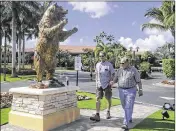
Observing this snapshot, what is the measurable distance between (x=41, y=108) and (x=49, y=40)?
172cm

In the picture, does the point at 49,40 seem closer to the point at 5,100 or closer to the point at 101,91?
the point at 101,91

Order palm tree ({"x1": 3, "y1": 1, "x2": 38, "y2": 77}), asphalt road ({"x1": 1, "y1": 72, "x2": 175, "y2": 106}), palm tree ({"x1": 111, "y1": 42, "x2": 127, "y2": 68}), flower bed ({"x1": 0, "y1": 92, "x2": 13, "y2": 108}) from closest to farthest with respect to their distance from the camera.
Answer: flower bed ({"x1": 0, "y1": 92, "x2": 13, "y2": 108})
asphalt road ({"x1": 1, "y1": 72, "x2": 175, "y2": 106})
palm tree ({"x1": 3, "y1": 1, "x2": 38, "y2": 77})
palm tree ({"x1": 111, "y1": 42, "x2": 127, "y2": 68})

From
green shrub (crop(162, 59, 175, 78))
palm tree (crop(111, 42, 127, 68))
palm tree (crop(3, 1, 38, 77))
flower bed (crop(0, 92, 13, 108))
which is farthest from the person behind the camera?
palm tree (crop(111, 42, 127, 68))

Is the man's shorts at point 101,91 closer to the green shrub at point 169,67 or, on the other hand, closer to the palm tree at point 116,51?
the green shrub at point 169,67

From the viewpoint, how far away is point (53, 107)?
7121 millimetres

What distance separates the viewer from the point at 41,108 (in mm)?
6793

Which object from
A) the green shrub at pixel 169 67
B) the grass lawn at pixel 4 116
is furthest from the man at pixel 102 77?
the green shrub at pixel 169 67

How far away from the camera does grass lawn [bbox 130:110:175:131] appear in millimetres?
7105

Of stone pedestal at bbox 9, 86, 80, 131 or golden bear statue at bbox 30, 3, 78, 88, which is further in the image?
golden bear statue at bbox 30, 3, 78, 88

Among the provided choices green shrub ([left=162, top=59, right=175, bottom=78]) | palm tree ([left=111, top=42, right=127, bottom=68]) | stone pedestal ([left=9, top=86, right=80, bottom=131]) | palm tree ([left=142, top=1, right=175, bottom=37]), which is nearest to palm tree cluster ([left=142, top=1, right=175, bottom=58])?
palm tree ([left=142, top=1, right=175, bottom=37])

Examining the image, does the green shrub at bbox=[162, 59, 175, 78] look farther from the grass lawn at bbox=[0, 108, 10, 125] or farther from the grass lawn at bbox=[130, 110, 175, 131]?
the grass lawn at bbox=[0, 108, 10, 125]

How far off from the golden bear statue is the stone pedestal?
0.33 meters

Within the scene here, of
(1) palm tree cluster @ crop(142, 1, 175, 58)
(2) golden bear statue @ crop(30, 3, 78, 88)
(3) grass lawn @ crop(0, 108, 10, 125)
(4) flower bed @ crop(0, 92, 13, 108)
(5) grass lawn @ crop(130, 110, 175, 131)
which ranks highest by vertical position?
(1) palm tree cluster @ crop(142, 1, 175, 58)

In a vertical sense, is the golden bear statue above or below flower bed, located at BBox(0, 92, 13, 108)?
above
